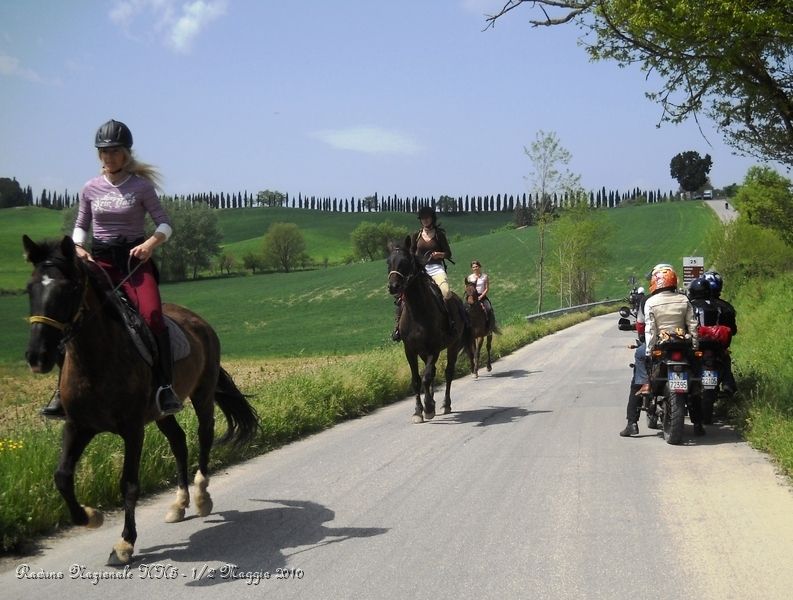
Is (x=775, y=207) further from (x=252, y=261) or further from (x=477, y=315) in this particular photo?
(x=252, y=261)

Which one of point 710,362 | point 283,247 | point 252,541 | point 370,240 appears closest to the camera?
point 252,541

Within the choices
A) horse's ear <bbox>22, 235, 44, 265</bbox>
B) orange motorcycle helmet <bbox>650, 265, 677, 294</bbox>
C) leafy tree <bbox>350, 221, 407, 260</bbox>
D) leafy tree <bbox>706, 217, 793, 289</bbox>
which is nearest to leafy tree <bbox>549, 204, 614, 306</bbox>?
leafy tree <bbox>706, 217, 793, 289</bbox>

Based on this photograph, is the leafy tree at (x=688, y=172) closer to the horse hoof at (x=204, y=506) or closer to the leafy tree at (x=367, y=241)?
the leafy tree at (x=367, y=241)

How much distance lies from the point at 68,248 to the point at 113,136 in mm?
1321

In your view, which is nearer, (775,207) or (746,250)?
(775,207)

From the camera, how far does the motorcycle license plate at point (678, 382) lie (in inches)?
383

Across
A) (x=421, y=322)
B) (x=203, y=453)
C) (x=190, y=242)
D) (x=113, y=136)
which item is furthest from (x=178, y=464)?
(x=190, y=242)

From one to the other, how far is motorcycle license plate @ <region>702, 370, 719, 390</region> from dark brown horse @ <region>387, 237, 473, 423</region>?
377cm

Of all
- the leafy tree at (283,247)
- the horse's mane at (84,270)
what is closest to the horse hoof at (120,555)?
the horse's mane at (84,270)

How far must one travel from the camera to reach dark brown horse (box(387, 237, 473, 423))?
474 inches

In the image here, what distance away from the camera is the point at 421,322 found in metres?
12.8

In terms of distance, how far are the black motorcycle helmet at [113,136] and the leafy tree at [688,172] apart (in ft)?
532

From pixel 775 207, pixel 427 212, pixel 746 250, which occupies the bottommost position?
pixel 746 250

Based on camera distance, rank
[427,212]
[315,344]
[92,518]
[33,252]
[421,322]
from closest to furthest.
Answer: [33,252], [92,518], [421,322], [427,212], [315,344]
